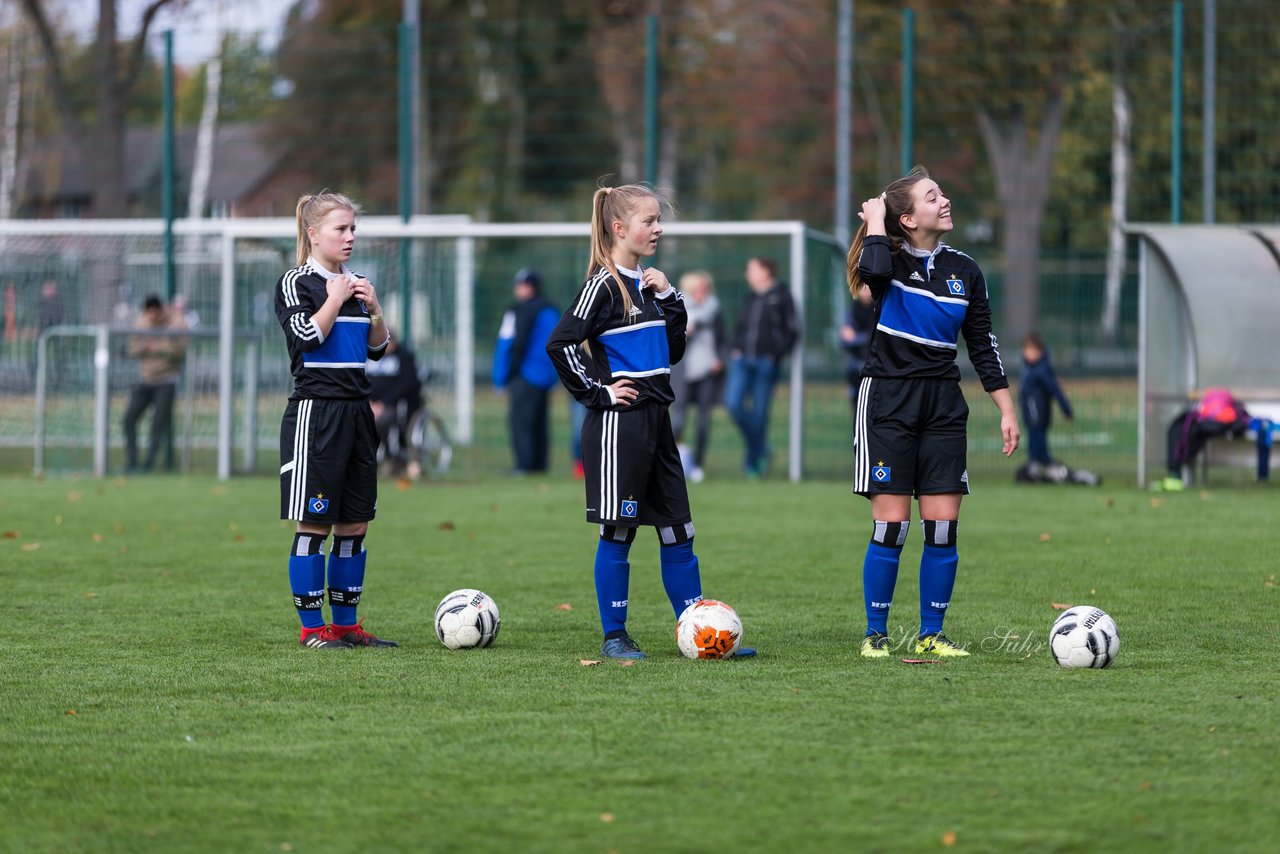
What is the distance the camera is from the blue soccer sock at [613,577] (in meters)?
6.42

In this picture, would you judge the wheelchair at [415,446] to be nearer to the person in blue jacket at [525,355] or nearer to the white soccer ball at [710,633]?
the person in blue jacket at [525,355]

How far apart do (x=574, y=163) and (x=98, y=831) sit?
79.1 feet

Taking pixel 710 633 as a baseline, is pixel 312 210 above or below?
above

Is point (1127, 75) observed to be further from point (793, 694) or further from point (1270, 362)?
point (793, 694)

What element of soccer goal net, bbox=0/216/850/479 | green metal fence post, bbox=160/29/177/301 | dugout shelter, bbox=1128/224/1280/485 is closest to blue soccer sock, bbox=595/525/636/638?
dugout shelter, bbox=1128/224/1280/485

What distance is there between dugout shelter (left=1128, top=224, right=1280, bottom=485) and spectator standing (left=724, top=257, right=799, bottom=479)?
3.10 metres

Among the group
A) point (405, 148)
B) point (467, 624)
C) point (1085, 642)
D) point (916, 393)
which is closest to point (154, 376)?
point (405, 148)

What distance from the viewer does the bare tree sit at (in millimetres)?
19328

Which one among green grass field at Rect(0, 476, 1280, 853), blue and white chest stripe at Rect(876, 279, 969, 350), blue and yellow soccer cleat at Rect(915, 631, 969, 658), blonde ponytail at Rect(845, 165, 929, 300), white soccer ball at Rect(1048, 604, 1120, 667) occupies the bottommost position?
green grass field at Rect(0, 476, 1280, 853)

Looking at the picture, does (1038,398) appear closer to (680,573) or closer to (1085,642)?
(680,573)

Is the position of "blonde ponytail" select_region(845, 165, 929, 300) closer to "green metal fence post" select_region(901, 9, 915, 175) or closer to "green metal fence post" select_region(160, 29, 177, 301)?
"green metal fence post" select_region(901, 9, 915, 175)

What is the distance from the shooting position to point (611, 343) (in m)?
6.41

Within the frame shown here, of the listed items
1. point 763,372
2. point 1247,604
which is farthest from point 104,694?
point 763,372

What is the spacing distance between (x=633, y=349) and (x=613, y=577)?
859 millimetres
